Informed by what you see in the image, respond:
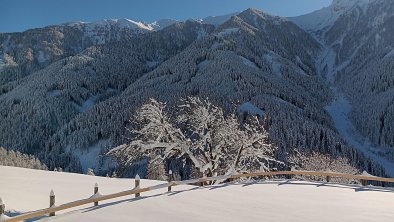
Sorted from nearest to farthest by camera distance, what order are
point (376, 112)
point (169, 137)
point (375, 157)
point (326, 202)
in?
point (326, 202)
point (169, 137)
point (375, 157)
point (376, 112)

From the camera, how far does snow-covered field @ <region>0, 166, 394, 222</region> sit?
14.9m

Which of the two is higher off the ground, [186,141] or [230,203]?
[186,141]

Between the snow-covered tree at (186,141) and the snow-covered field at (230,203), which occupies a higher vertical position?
the snow-covered tree at (186,141)

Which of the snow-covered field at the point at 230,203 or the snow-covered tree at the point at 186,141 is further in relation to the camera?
the snow-covered tree at the point at 186,141

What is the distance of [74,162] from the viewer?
15700cm

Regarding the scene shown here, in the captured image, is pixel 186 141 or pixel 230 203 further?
pixel 186 141

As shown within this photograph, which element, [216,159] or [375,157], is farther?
[375,157]

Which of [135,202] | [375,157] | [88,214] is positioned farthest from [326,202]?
[375,157]

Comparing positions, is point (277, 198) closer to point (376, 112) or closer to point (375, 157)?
point (375, 157)

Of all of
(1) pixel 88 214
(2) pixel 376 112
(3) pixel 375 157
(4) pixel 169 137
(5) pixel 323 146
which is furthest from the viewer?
(2) pixel 376 112

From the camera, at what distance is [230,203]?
57.8 ft

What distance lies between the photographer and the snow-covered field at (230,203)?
49.0 ft

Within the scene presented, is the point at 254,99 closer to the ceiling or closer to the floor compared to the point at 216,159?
closer to the ceiling

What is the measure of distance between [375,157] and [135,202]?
14690 centimetres
